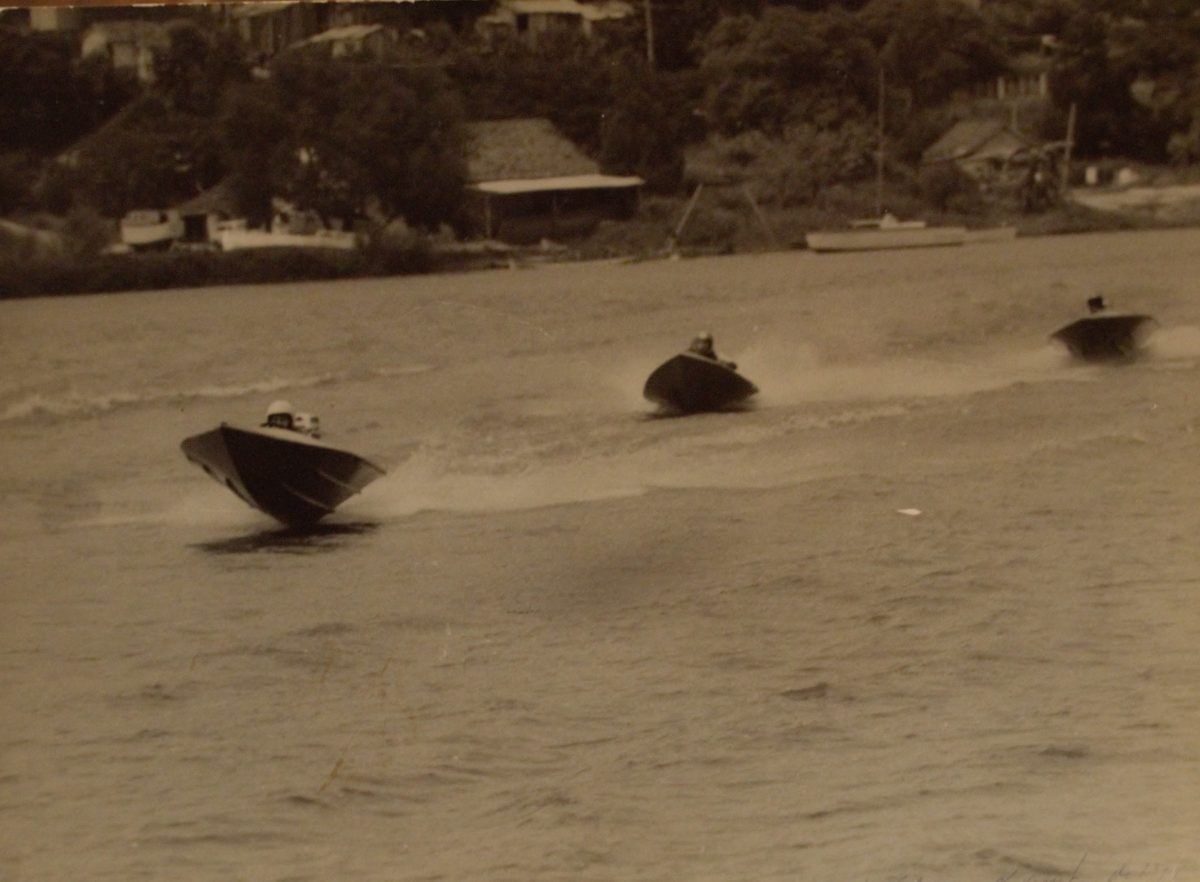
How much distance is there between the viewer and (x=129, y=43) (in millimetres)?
2936

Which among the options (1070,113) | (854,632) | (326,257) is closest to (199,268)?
(326,257)

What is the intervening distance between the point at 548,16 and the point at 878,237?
781 millimetres

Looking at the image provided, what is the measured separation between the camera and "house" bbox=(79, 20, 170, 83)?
2912 millimetres

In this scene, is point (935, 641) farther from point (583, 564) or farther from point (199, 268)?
point (199, 268)

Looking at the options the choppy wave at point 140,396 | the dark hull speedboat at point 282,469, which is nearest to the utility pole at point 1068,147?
the choppy wave at point 140,396

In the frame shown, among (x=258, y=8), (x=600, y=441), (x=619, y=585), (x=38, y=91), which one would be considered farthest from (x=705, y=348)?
(x=38, y=91)

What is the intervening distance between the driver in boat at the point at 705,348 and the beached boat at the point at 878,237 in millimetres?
289

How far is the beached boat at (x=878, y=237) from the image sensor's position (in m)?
3.18

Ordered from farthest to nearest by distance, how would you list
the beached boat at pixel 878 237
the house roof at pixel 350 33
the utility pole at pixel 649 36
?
1. the beached boat at pixel 878 237
2. the utility pole at pixel 649 36
3. the house roof at pixel 350 33

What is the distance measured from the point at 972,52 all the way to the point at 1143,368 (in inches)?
27.8

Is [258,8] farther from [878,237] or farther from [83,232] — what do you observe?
[878,237]

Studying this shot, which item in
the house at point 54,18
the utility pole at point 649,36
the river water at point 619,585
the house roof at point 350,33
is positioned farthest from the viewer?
the utility pole at point 649,36

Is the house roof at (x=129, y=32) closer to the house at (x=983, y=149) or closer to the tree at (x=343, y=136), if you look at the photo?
the tree at (x=343, y=136)

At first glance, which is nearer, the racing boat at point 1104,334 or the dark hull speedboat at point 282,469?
the dark hull speedboat at point 282,469
